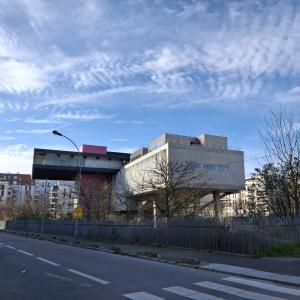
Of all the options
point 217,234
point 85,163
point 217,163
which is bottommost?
point 217,234

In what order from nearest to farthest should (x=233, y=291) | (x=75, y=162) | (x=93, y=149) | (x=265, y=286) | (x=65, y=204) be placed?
1. (x=233, y=291)
2. (x=265, y=286)
3. (x=65, y=204)
4. (x=75, y=162)
5. (x=93, y=149)

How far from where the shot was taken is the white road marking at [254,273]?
37.9ft

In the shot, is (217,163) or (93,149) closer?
(217,163)

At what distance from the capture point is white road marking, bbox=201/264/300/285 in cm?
1154

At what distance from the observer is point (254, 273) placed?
12859 mm

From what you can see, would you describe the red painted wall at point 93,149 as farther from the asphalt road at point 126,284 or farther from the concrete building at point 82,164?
the asphalt road at point 126,284

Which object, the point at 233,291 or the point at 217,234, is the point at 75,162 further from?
the point at 233,291

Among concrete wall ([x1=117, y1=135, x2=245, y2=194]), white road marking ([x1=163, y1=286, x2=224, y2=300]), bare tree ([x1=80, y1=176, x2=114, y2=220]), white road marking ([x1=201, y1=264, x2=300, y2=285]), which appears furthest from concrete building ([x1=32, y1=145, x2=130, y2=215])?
white road marking ([x1=163, y1=286, x2=224, y2=300])

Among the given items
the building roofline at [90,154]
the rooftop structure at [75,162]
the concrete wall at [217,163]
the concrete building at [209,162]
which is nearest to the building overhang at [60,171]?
the rooftop structure at [75,162]

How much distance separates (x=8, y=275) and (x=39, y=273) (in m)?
0.90

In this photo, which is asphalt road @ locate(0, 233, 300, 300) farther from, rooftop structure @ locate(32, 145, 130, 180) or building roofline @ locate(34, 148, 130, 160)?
building roofline @ locate(34, 148, 130, 160)

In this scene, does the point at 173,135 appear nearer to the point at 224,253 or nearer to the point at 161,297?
the point at 224,253

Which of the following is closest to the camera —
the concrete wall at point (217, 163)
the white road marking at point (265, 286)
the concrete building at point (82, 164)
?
the white road marking at point (265, 286)

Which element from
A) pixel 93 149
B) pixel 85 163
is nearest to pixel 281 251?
pixel 85 163
